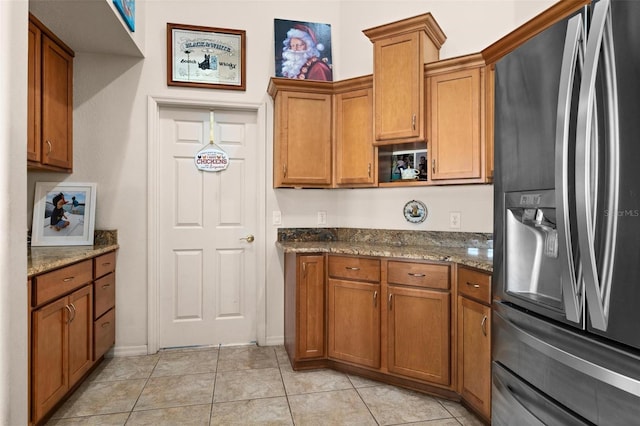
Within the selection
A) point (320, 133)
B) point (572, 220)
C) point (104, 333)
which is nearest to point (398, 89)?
point (320, 133)

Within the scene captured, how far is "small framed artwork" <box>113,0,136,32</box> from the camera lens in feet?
8.45

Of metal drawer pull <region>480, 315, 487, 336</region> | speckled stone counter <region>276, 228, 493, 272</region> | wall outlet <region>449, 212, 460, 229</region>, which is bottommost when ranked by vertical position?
metal drawer pull <region>480, 315, 487, 336</region>

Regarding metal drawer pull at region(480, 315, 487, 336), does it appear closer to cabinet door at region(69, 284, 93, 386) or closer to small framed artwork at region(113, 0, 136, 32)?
cabinet door at region(69, 284, 93, 386)

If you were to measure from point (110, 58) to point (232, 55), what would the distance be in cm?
97

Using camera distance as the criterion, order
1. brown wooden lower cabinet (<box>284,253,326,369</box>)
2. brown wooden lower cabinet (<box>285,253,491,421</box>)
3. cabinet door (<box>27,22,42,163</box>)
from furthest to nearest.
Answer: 1. brown wooden lower cabinet (<box>284,253,326,369</box>)
2. cabinet door (<box>27,22,42,163</box>)
3. brown wooden lower cabinet (<box>285,253,491,421</box>)

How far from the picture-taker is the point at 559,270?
1.33m

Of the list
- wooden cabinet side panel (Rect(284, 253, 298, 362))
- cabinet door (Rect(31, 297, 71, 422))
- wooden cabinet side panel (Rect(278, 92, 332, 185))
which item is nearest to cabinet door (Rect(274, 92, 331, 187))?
wooden cabinet side panel (Rect(278, 92, 332, 185))

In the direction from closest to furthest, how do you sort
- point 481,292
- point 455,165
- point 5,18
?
point 5,18, point 481,292, point 455,165

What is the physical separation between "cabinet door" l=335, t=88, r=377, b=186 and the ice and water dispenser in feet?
5.17

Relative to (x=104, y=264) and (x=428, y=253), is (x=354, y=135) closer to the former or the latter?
(x=428, y=253)

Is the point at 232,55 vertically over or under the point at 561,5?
over

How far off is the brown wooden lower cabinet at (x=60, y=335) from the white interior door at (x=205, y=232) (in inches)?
25.4

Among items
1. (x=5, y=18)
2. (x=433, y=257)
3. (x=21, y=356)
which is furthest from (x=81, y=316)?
(x=433, y=257)

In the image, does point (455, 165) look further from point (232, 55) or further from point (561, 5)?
→ point (232, 55)
